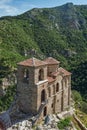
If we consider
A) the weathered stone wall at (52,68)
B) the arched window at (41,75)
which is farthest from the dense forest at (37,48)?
the arched window at (41,75)

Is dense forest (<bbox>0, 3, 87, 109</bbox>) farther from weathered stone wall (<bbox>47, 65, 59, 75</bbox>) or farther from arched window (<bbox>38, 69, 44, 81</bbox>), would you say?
arched window (<bbox>38, 69, 44, 81</bbox>)

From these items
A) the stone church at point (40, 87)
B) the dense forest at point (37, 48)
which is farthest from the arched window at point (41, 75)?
the dense forest at point (37, 48)

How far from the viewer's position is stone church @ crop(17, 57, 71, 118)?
164 ft

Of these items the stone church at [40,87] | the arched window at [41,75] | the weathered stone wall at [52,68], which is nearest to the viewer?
the stone church at [40,87]

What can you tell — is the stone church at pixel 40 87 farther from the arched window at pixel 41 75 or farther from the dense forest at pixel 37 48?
the dense forest at pixel 37 48

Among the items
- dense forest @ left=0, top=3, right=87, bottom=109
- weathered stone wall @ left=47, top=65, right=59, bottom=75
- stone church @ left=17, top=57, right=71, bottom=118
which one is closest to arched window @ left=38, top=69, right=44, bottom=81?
stone church @ left=17, top=57, right=71, bottom=118

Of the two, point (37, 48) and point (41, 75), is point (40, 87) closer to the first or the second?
point (41, 75)

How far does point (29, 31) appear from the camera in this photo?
187m

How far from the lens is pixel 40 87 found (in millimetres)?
50406

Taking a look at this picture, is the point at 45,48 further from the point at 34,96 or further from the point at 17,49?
the point at 34,96

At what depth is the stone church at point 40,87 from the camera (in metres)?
50.1

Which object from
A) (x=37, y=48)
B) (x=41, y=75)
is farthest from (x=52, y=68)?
(x=37, y=48)

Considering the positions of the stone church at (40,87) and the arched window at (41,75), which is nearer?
the stone church at (40,87)

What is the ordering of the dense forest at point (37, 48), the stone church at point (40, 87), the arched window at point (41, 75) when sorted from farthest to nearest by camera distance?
the dense forest at point (37, 48)
the arched window at point (41, 75)
the stone church at point (40, 87)
